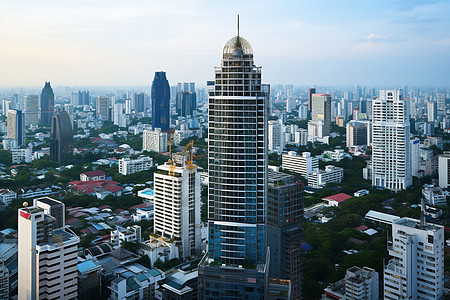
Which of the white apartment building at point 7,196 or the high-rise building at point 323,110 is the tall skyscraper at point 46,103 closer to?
the white apartment building at point 7,196

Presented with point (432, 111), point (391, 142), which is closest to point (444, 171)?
point (391, 142)

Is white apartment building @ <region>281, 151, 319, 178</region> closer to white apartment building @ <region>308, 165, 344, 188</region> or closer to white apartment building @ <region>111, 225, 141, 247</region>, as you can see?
white apartment building @ <region>308, 165, 344, 188</region>

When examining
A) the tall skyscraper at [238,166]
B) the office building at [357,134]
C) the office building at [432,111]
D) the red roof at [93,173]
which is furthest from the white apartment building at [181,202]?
the office building at [432,111]

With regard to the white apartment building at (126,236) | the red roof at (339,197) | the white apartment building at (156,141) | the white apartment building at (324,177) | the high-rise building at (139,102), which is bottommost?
the white apartment building at (126,236)

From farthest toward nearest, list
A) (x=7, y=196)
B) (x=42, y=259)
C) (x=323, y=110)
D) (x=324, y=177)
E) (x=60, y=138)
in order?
(x=323, y=110)
(x=60, y=138)
(x=324, y=177)
(x=7, y=196)
(x=42, y=259)

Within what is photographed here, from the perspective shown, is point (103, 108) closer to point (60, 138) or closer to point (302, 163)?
point (60, 138)

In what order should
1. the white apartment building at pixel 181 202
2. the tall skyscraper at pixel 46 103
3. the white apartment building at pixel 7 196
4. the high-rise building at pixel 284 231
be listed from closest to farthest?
the high-rise building at pixel 284 231 < the white apartment building at pixel 181 202 < the white apartment building at pixel 7 196 < the tall skyscraper at pixel 46 103
